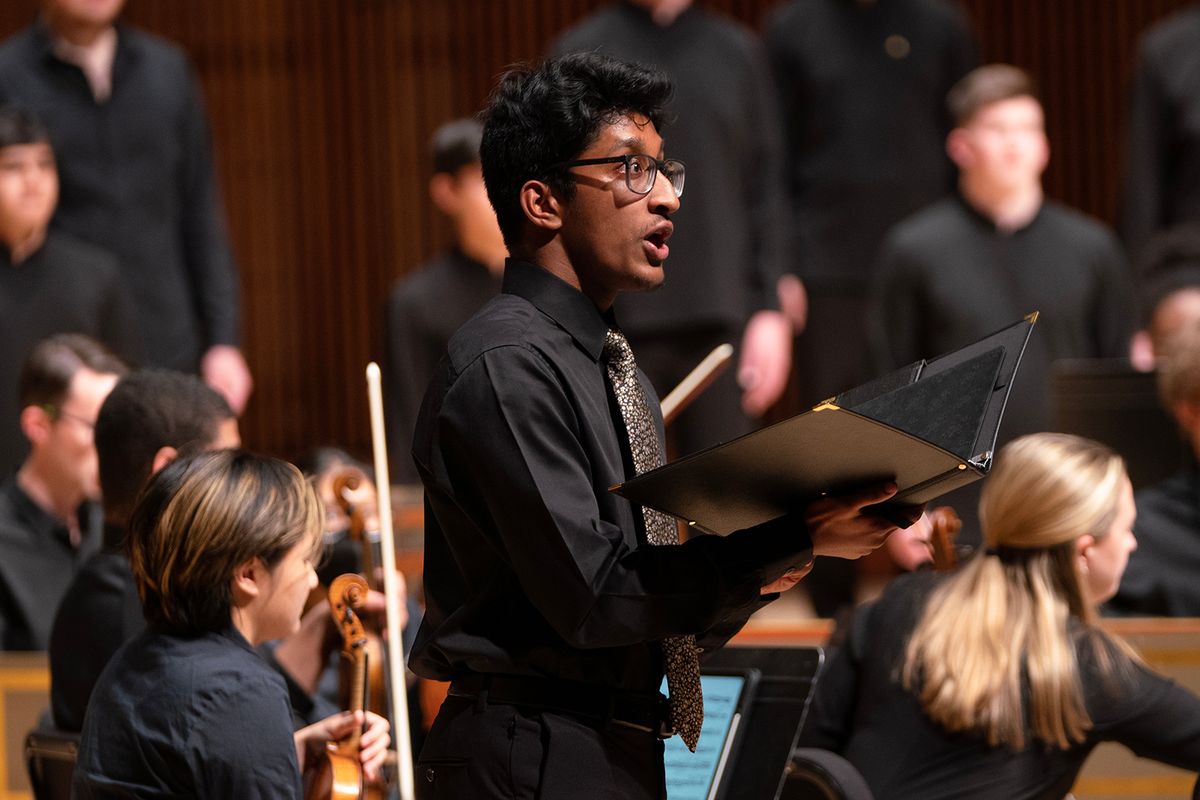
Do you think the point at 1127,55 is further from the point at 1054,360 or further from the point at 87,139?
the point at 87,139

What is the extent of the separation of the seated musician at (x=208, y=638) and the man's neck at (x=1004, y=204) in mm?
3233

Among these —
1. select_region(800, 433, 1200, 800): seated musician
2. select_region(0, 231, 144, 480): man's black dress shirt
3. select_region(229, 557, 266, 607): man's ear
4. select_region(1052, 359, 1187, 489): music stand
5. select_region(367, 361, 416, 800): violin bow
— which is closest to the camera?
select_region(367, 361, 416, 800): violin bow

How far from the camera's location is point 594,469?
2.05m

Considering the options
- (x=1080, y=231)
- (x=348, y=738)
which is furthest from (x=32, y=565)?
(x=1080, y=231)

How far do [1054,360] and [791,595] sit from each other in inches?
50.8

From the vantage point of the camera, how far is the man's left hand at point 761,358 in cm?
500

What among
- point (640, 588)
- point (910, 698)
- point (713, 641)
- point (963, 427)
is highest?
point (963, 427)

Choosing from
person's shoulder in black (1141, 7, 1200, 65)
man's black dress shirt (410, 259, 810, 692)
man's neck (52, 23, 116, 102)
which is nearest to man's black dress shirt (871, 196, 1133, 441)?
person's shoulder in black (1141, 7, 1200, 65)

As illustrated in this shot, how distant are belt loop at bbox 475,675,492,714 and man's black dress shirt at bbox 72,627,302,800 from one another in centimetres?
33

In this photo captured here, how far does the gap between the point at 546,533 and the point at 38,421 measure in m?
2.29

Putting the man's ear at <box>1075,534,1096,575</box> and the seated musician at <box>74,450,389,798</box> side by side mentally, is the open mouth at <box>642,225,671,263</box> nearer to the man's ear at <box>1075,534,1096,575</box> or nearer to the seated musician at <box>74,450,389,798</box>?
the seated musician at <box>74,450,389,798</box>

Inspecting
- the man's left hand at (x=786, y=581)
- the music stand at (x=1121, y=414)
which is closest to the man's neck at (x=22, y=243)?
the music stand at (x=1121, y=414)

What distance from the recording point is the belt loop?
6.74 feet

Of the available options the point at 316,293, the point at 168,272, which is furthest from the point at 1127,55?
the point at 168,272
